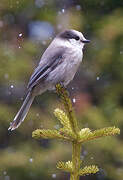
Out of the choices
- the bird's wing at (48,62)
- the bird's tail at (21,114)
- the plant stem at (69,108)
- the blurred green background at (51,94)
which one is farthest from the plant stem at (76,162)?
the blurred green background at (51,94)

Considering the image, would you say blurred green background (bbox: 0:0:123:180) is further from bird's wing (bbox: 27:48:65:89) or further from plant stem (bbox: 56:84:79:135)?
plant stem (bbox: 56:84:79:135)

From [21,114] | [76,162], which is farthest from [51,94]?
[76,162]

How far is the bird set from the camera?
3.18 meters

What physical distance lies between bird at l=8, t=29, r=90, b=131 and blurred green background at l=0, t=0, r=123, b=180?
2.01m

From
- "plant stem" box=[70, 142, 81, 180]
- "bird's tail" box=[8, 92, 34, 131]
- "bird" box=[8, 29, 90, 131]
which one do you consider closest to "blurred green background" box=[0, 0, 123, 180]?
"bird" box=[8, 29, 90, 131]

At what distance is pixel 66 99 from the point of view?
2.08m

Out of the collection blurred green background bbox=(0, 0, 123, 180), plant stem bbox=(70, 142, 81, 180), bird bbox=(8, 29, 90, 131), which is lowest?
plant stem bbox=(70, 142, 81, 180)

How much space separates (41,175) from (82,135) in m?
3.79

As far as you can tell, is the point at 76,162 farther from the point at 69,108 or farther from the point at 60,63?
the point at 60,63

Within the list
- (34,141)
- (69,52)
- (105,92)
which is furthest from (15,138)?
(69,52)

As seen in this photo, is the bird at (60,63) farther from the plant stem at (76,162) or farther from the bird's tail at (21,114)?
the plant stem at (76,162)

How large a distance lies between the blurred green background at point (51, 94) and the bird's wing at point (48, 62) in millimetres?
2014

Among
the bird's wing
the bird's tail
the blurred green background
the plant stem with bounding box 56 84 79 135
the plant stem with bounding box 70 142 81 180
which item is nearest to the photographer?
the plant stem with bounding box 70 142 81 180

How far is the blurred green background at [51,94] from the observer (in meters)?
5.38
